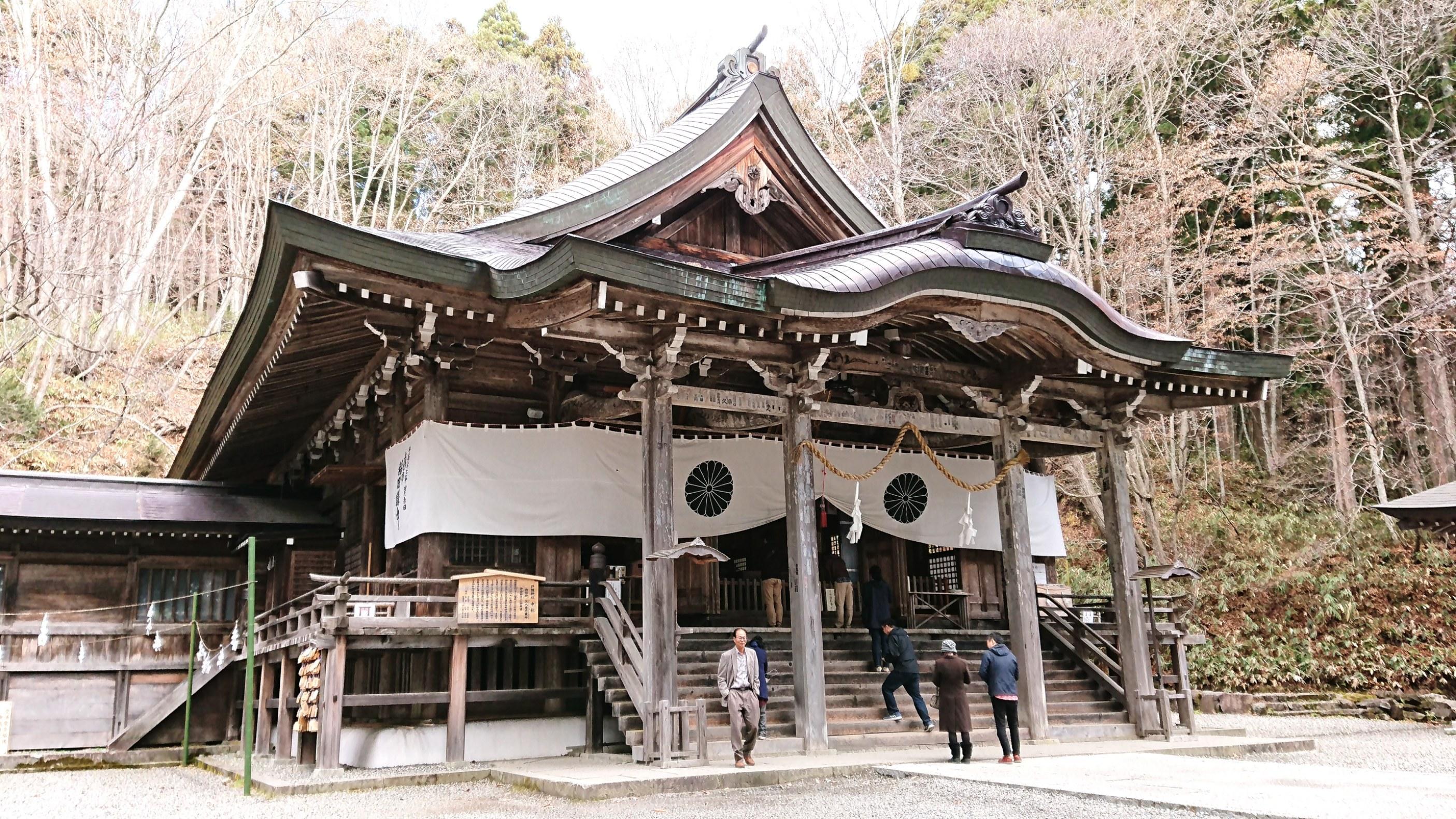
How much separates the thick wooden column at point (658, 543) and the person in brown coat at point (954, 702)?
7.85 ft

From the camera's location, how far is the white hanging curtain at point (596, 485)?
10.4 m

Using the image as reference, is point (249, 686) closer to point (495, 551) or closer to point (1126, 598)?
point (495, 551)

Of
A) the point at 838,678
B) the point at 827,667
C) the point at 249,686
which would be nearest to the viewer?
the point at 249,686

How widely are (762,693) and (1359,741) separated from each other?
802cm

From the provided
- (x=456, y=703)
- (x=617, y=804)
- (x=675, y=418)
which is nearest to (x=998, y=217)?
(x=675, y=418)

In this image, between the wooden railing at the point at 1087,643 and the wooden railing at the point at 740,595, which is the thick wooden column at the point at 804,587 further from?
the wooden railing at the point at 1087,643

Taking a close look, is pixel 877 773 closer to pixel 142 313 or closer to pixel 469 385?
pixel 469 385

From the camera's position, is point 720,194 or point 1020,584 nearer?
point 1020,584

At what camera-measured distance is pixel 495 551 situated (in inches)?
442

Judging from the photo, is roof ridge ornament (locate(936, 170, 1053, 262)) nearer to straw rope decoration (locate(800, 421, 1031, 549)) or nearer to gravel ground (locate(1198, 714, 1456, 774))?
straw rope decoration (locate(800, 421, 1031, 549))

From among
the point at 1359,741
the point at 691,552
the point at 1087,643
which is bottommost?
the point at 1359,741

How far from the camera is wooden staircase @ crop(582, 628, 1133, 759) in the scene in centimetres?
952

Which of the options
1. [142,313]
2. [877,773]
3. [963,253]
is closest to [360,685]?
[877,773]

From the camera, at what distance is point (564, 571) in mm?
11125
